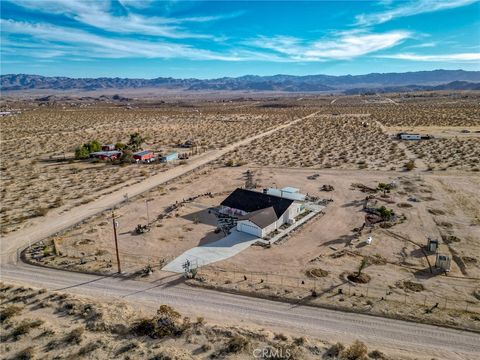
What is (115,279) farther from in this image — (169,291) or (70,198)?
(70,198)

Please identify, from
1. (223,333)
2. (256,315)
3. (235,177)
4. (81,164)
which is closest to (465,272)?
(256,315)

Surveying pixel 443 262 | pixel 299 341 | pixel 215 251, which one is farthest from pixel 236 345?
pixel 443 262

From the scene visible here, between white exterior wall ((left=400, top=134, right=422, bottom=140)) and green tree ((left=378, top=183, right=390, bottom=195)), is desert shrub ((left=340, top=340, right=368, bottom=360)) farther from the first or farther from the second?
white exterior wall ((left=400, top=134, right=422, bottom=140))

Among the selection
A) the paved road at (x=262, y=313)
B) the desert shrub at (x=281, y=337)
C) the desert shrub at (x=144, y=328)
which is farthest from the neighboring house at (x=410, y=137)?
the desert shrub at (x=144, y=328)

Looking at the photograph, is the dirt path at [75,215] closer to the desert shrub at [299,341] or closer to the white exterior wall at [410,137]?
the desert shrub at [299,341]

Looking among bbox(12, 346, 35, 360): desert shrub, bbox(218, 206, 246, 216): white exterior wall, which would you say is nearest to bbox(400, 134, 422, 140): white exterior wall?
bbox(218, 206, 246, 216): white exterior wall

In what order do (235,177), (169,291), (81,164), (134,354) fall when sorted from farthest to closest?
(81,164), (235,177), (169,291), (134,354)
